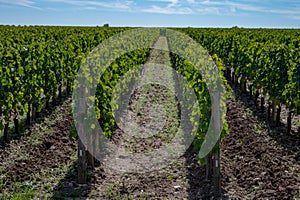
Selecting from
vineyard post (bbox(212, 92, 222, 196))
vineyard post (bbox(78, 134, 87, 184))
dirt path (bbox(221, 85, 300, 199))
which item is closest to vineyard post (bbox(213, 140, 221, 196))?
vineyard post (bbox(212, 92, 222, 196))

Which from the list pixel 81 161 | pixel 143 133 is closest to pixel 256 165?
pixel 81 161

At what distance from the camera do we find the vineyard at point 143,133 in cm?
679

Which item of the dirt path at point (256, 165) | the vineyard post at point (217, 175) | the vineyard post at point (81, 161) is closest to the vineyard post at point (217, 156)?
the vineyard post at point (217, 175)

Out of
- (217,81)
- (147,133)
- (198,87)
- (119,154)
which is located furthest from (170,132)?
(217,81)

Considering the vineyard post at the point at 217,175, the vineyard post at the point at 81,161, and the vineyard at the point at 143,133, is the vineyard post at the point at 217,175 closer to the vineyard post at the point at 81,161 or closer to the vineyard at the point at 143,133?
the vineyard at the point at 143,133

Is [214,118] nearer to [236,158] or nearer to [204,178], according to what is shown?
[204,178]

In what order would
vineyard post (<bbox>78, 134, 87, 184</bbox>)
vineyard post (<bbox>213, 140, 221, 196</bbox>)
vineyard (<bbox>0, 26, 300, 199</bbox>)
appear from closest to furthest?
vineyard post (<bbox>213, 140, 221, 196</bbox>)
vineyard (<bbox>0, 26, 300, 199</bbox>)
vineyard post (<bbox>78, 134, 87, 184</bbox>)

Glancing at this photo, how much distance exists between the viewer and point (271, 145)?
28.8 ft

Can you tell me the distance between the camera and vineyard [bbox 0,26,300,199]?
6.79 m

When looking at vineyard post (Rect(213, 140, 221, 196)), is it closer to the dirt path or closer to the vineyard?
the vineyard

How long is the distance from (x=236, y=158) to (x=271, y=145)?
1158mm

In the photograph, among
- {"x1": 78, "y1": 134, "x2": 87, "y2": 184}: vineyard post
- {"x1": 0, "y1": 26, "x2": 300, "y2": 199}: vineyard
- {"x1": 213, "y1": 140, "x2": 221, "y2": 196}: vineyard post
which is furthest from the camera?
{"x1": 78, "y1": 134, "x2": 87, "y2": 184}: vineyard post

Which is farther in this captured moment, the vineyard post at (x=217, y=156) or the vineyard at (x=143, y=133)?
the vineyard at (x=143, y=133)

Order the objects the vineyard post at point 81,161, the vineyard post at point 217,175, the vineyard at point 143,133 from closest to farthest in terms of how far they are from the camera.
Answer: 1. the vineyard post at point 217,175
2. the vineyard at point 143,133
3. the vineyard post at point 81,161
